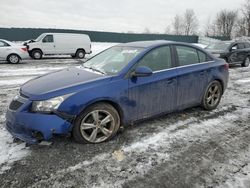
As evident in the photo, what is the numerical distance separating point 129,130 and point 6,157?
2017 mm

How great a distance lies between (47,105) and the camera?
343cm

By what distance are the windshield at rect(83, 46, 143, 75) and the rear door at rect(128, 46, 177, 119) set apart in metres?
0.27

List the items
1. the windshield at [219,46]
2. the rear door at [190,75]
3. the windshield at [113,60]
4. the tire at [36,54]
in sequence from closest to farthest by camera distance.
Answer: the windshield at [113,60] < the rear door at [190,75] < the windshield at [219,46] < the tire at [36,54]

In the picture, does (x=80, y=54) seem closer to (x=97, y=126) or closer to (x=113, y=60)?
(x=113, y=60)

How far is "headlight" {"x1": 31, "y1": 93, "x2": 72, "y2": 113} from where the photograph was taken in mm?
3416

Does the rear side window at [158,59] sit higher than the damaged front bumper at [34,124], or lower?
higher

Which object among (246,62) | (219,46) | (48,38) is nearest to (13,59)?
(48,38)

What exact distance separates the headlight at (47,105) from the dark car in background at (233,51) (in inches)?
444


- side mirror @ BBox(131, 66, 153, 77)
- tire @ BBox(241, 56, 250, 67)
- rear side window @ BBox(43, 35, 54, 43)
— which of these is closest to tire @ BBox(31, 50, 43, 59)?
rear side window @ BBox(43, 35, 54, 43)

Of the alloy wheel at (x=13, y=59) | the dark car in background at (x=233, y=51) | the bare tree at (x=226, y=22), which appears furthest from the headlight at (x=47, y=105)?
the bare tree at (x=226, y=22)

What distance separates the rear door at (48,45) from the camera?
17.8 m

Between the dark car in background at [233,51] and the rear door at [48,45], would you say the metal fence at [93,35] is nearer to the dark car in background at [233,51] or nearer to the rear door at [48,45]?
the rear door at [48,45]

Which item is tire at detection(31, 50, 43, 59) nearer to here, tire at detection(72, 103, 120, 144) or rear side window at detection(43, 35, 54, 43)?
rear side window at detection(43, 35, 54, 43)

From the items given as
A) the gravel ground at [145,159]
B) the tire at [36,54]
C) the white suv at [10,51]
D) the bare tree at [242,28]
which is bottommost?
the gravel ground at [145,159]
